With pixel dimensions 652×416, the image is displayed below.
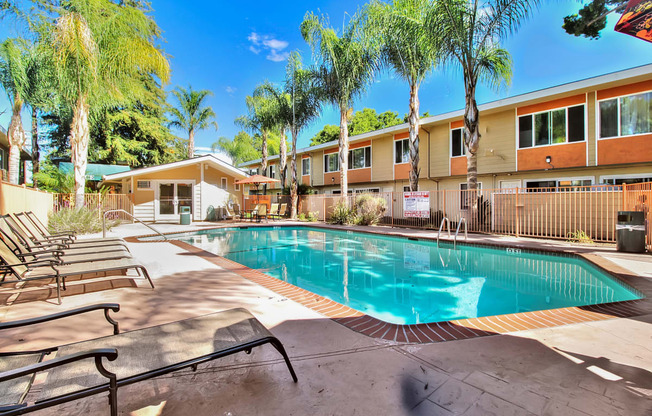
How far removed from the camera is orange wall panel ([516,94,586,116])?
11895 mm

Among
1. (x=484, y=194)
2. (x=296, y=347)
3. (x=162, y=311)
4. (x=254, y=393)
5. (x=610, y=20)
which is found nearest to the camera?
(x=254, y=393)

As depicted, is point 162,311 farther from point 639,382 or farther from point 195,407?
point 639,382

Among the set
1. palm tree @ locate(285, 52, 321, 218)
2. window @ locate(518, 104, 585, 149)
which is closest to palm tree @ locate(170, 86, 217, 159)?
palm tree @ locate(285, 52, 321, 218)

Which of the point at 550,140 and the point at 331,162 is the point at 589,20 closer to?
the point at 550,140

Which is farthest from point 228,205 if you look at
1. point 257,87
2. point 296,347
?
point 296,347

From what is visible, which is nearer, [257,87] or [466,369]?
A: [466,369]

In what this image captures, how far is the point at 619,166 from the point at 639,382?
42.3ft

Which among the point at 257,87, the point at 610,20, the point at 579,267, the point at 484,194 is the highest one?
the point at 257,87

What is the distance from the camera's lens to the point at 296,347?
2.48m

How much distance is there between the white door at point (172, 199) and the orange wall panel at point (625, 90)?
19.5 m

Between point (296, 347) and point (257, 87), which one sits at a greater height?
point (257, 87)

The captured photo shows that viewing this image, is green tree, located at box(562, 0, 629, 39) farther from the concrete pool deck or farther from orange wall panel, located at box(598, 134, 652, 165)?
orange wall panel, located at box(598, 134, 652, 165)

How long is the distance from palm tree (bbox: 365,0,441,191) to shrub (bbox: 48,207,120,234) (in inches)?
520

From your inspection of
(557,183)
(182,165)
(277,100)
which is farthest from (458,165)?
(182,165)
